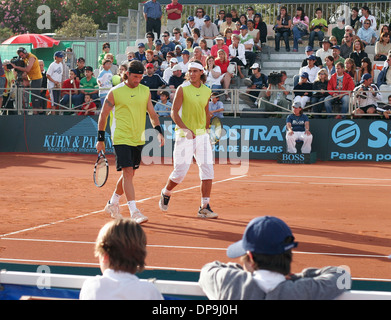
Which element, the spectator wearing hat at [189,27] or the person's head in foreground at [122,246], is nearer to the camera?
the person's head in foreground at [122,246]

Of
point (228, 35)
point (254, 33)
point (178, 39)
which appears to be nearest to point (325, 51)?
point (228, 35)

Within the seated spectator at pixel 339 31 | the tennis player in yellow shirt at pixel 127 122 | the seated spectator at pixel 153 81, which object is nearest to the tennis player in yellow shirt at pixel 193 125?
the tennis player in yellow shirt at pixel 127 122

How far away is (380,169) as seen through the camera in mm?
18578

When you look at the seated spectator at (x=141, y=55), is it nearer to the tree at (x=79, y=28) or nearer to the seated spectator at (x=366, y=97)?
the seated spectator at (x=366, y=97)

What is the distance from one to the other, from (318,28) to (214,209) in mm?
16043

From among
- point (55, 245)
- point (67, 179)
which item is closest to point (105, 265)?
point (55, 245)

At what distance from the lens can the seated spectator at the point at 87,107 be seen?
898 inches

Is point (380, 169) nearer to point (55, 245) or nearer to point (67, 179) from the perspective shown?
point (67, 179)

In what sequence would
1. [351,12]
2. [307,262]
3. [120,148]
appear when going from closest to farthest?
[307,262] → [120,148] → [351,12]

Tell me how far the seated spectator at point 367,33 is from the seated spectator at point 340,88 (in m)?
4.96

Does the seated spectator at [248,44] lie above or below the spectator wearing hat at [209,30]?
below

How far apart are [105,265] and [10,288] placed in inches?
26.5

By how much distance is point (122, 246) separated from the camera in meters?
3.67
